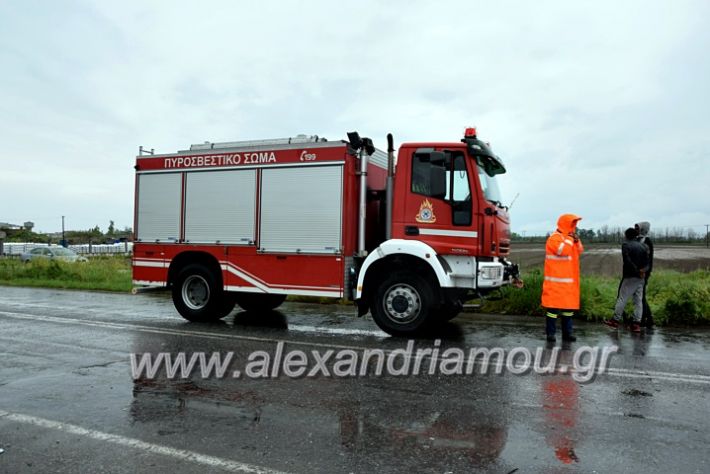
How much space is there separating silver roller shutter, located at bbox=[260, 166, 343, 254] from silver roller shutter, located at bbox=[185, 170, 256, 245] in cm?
30

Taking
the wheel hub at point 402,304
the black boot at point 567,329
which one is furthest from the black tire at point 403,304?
the black boot at point 567,329

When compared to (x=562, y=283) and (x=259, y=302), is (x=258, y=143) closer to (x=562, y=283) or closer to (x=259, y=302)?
(x=259, y=302)

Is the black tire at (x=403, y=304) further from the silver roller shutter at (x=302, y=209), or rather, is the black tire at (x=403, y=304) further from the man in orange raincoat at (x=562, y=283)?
the man in orange raincoat at (x=562, y=283)

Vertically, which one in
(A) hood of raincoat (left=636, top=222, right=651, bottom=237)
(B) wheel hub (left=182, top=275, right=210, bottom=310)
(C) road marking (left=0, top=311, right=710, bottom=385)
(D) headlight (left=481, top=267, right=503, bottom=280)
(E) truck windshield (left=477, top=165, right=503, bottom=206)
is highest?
(E) truck windshield (left=477, top=165, right=503, bottom=206)

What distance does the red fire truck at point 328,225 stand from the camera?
814cm

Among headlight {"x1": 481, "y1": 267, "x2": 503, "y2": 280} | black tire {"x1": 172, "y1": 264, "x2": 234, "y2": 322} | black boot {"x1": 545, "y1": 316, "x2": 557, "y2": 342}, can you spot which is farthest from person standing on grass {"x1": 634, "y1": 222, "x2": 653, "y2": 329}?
black tire {"x1": 172, "y1": 264, "x2": 234, "y2": 322}

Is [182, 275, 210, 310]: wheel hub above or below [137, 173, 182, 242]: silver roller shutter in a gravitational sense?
below

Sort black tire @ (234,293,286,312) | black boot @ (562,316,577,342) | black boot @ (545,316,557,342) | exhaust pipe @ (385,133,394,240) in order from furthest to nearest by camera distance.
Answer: black tire @ (234,293,286,312)
exhaust pipe @ (385,133,394,240)
black boot @ (562,316,577,342)
black boot @ (545,316,557,342)

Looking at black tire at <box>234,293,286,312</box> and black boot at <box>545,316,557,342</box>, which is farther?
black tire at <box>234,293,286,312</box>

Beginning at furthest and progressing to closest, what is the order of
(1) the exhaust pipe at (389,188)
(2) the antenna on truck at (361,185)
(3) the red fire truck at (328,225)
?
1. (2) the antenna on truck at (361,185)
2. (1) the exhaust pipe at (389,188)
3. (3) the red fire truck at (328,225)

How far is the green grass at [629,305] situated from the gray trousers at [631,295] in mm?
654

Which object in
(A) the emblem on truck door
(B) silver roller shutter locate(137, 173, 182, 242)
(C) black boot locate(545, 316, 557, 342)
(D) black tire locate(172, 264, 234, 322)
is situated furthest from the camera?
(B) silver roller shutter locate(137, 173, 182, 242)

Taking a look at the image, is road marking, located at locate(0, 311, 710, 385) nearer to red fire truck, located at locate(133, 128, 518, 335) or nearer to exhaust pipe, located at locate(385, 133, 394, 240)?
red fire truck, located at locate(133, 128, 518, 335)

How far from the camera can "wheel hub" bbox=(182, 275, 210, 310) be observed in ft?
32.9
